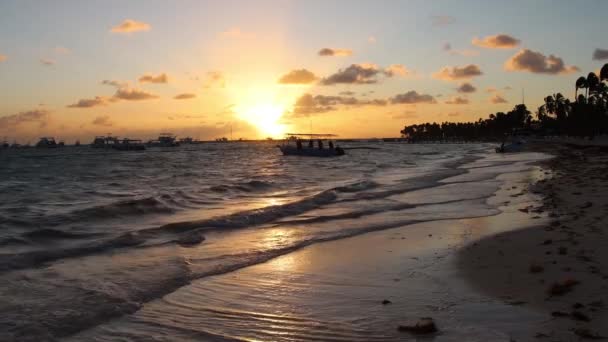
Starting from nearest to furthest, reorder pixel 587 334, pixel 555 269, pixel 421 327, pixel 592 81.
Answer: pixel 587 334
pixel 421 327
pixel 555 269
pixel 592 81

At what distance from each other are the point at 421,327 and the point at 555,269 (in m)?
3.62

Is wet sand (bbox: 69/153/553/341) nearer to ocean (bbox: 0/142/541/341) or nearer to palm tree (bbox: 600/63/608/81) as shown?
ocean (bbox: 0/142/541/341)

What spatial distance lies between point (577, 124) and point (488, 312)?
407 feet

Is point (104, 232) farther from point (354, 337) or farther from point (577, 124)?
point (577, 124)

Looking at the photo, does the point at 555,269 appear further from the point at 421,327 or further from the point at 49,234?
the point at 49,234

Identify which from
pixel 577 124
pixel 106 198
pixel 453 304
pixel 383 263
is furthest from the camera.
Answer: pixel 577 124

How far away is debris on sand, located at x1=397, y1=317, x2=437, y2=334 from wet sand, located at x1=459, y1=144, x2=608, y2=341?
1.28 m

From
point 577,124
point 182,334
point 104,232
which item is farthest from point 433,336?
point 577,124

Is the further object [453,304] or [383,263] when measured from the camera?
[383,263]

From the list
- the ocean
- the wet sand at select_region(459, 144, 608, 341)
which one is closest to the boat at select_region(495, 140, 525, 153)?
the ocean

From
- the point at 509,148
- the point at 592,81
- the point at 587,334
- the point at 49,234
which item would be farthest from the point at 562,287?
the point at 592,81

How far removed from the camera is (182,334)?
702 cm

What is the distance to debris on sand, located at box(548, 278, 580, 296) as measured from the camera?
299 inches

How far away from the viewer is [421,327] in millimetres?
6688
